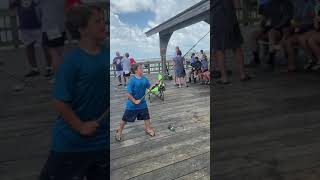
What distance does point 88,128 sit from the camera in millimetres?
882

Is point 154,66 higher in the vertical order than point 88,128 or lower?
higher

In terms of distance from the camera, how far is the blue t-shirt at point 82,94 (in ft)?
2.79

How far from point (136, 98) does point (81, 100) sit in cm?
14

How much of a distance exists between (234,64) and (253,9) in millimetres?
150

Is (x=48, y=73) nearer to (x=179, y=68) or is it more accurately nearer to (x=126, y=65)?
(x=126, y=65)

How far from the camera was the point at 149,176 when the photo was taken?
118 cm

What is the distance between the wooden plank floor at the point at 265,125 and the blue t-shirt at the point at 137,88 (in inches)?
10.1

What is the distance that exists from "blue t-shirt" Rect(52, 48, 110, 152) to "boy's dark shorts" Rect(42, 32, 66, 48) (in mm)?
30

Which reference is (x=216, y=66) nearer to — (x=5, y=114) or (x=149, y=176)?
(x=149, y=176)

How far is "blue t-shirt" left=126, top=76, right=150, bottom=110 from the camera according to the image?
92cm

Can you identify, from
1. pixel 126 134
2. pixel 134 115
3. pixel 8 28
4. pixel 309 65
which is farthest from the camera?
pixel 309 65

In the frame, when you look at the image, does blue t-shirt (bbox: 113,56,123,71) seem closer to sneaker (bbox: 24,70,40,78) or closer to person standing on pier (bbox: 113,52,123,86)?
person standing on pier (bbox: 113,52,123,86)

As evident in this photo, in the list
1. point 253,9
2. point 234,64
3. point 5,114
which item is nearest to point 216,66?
point 234,64

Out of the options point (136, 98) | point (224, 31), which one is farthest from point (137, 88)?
point (224, 31)
